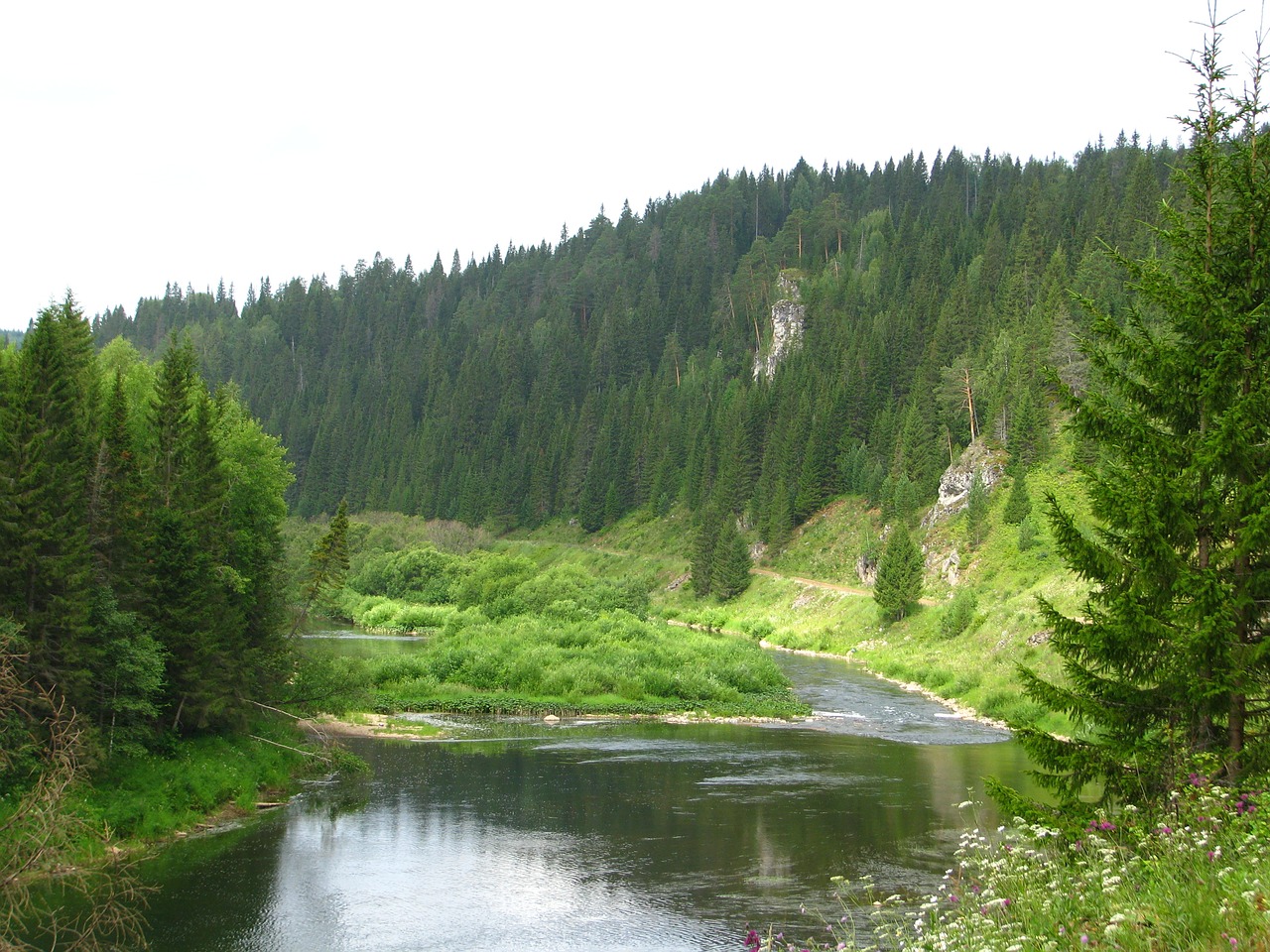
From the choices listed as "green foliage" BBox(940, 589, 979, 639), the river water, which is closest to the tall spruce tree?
the river water

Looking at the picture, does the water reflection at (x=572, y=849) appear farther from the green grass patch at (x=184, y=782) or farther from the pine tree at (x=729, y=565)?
the pine tree at (x=729, y=565)

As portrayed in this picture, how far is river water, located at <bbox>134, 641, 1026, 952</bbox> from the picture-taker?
23.3 m

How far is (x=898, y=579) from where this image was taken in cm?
7269

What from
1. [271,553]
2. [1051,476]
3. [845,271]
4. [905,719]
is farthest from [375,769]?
[845,271]

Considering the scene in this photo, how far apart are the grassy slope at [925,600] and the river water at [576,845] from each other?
921cm

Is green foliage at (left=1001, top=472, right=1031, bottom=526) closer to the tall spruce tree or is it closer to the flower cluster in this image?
the tall spruce tree

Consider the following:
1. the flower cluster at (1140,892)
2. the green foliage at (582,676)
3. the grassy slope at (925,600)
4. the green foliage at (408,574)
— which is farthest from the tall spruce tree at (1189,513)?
the green foliage at (408,574)

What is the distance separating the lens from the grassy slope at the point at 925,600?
5572cm

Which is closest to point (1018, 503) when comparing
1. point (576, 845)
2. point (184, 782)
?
point (576, 845)

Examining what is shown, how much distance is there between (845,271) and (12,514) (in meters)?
143

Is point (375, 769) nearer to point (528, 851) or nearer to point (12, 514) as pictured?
point (528, 851)

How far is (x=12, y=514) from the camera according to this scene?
89.8ft

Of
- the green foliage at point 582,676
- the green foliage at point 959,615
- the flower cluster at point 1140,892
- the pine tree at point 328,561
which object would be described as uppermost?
the pine tree at point 328,561

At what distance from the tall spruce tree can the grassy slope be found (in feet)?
81.0
